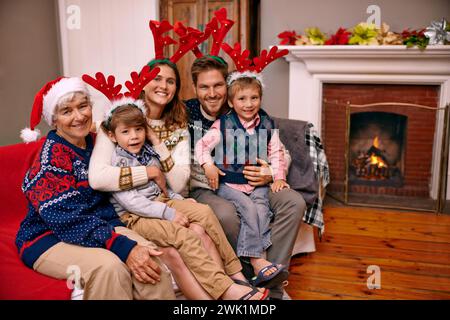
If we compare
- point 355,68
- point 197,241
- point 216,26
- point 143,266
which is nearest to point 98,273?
point 143,266

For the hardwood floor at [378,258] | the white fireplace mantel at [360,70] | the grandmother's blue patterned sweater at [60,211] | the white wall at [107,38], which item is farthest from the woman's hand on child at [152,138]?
the white wall at [107,38]

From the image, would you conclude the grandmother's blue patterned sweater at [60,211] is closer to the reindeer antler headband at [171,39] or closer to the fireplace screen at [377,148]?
the reindeer antler headband at [171,39]

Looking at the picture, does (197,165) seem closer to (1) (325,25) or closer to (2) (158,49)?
(2) (158,49)

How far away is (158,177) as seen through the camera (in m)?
1.80

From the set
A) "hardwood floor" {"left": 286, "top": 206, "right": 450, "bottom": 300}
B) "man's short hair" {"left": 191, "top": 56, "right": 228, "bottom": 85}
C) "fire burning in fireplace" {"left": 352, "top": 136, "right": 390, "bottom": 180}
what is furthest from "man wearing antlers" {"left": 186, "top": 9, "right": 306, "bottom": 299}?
"fire burning in fireplace" {"left": 352, "top": 136, "right": 390, "bottom": 180}

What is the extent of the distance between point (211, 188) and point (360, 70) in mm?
1914

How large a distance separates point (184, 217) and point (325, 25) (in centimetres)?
245

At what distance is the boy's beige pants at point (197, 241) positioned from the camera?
5.23 feet

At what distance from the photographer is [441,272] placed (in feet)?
7.78

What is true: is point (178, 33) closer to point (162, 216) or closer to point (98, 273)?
point (162, 216)

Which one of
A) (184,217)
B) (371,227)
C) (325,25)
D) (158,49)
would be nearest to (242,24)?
(325,25)

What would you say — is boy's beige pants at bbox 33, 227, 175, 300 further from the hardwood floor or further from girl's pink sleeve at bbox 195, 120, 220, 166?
the hardwood floor

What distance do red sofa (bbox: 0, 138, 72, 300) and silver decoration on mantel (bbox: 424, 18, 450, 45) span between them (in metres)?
2.70

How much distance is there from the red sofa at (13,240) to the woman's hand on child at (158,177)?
20.4 inches
